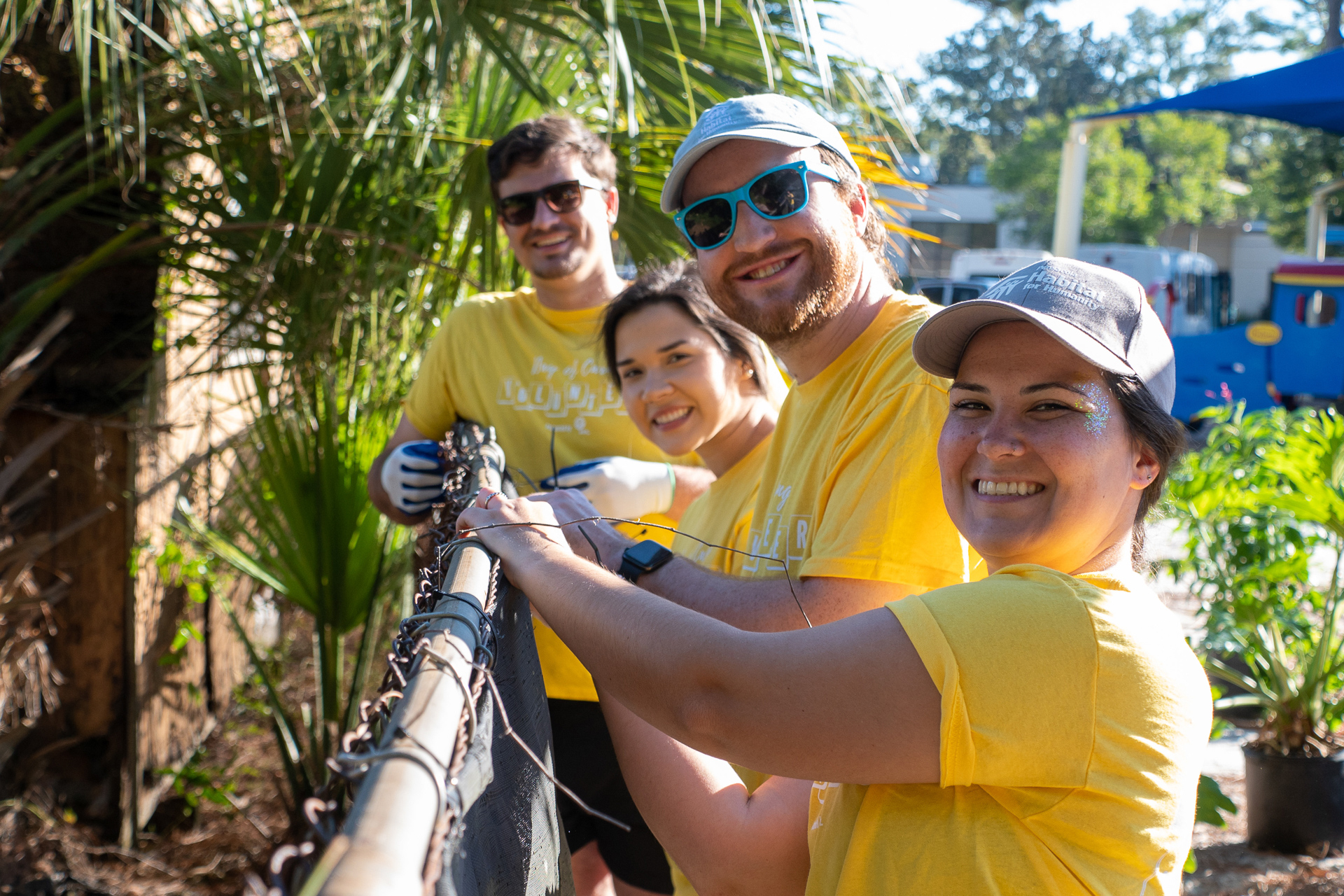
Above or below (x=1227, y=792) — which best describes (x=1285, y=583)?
above

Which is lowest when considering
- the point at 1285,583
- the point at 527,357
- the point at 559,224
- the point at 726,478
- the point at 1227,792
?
the point at 1227,792

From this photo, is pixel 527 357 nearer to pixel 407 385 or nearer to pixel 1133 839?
pixel 407 385

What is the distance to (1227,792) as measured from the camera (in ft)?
12.9

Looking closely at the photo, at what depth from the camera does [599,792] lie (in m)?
2.38

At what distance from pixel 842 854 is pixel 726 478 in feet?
3.58

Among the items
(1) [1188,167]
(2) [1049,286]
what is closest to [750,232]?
(2) [1049,286]

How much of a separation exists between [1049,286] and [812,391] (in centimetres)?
68

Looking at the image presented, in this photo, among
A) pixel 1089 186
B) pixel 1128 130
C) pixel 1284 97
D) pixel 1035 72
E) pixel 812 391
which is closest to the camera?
pixel 812 391

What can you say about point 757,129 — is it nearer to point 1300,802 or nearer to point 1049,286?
point 1049,286

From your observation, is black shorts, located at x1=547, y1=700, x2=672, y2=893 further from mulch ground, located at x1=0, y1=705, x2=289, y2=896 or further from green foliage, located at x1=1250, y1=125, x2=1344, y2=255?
green foliage, located at x1=1250, y1=125, x2=1344, y2=255

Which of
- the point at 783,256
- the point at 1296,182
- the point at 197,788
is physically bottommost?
the point at 197,788

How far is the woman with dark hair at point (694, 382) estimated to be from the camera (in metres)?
2.12

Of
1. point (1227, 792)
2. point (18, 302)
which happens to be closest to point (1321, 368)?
point (1227, 792)

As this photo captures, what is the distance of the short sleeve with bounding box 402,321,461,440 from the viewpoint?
9.16ft
